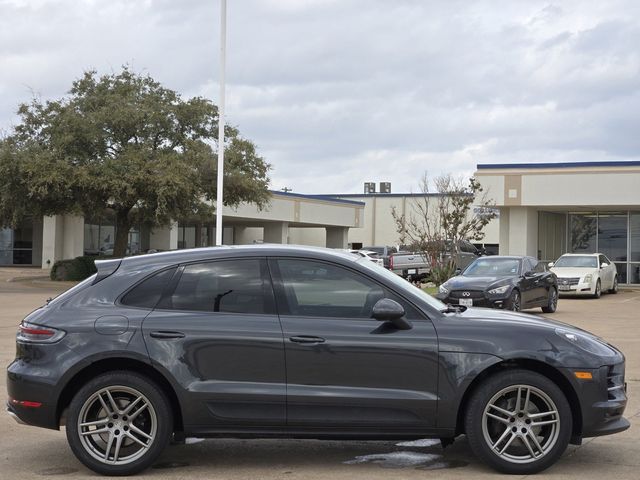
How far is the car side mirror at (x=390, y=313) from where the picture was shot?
6496 mm

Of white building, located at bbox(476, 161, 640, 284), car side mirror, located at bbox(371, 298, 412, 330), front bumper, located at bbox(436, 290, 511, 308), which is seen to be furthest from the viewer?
white building, located at bbox(476, 161, 640, 284)

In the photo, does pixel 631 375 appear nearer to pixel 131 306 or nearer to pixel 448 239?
pixel 131 306

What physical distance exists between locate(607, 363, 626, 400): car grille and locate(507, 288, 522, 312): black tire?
14400mm

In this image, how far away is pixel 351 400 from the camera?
6508 millimetres

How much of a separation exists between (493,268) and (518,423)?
1636 centimetres

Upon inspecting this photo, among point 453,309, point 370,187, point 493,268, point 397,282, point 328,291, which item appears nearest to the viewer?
point 328,291

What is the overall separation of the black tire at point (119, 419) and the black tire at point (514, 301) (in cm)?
1551

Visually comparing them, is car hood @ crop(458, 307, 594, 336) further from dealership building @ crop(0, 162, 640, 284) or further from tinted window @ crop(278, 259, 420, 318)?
dealership building @ crop(0, 162, 640, 284)

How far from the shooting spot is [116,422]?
6.59 metres

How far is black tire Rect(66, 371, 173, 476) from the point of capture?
6.55 m

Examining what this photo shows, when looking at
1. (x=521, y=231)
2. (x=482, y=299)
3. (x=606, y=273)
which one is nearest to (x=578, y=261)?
(x=606, y=273)

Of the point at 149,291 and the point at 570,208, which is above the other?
the point at 570,208

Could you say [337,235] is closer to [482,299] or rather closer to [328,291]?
[482,299]

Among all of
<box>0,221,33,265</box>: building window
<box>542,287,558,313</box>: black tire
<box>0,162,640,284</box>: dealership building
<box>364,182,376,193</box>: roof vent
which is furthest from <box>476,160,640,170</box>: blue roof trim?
<box>364,182,376,193</box>: roof vent
